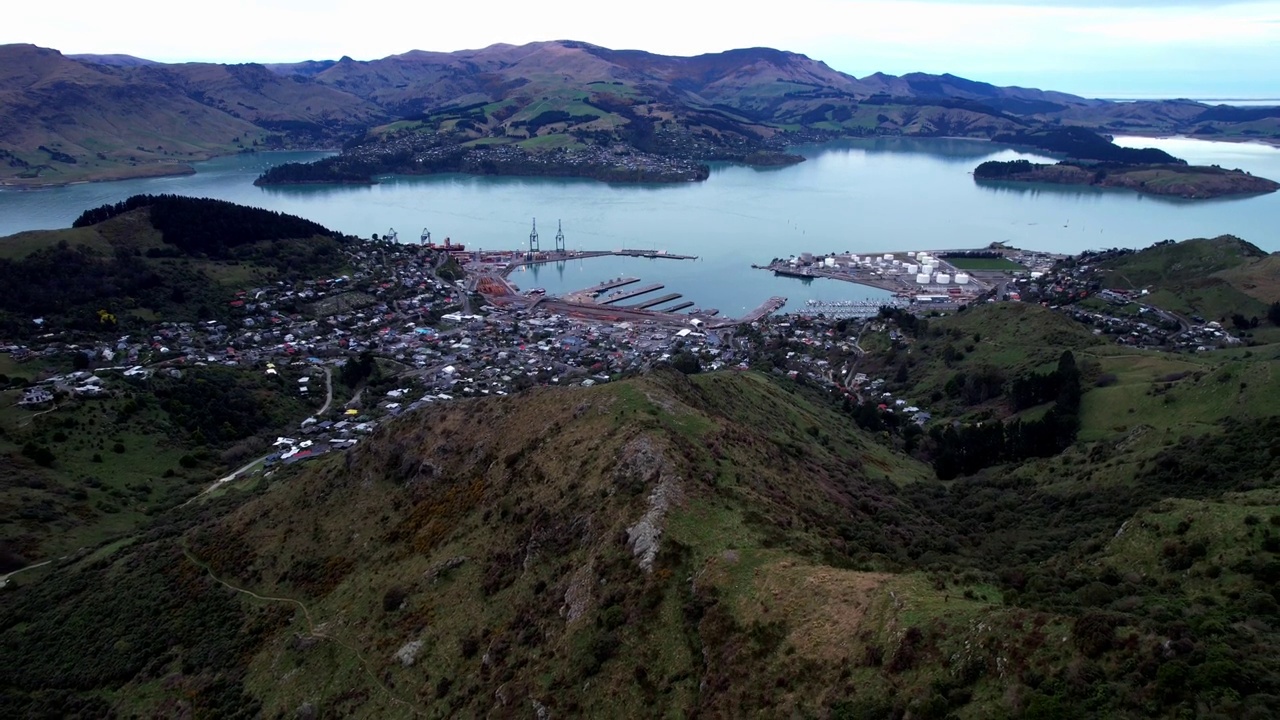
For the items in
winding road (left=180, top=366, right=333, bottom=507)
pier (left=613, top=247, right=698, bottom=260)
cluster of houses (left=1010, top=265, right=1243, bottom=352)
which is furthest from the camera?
pier (left=613, top=247, right=698, bottom=260)

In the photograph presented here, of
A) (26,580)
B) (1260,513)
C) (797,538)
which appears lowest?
(26,580)

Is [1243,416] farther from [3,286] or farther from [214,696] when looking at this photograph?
[3,286]

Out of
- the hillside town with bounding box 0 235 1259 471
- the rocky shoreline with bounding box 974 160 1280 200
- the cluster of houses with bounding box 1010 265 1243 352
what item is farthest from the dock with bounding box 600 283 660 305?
the rocky shoreline with bounding box 974 160 1280 200

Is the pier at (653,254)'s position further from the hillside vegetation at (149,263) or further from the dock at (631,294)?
the hillside vegetation at (149,263)

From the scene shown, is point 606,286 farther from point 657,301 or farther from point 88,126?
point 88,126

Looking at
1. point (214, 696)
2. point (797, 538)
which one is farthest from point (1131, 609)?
point (214, 696)

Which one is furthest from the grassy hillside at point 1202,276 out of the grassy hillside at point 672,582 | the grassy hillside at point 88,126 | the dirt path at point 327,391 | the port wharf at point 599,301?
the grassy hillside at point 88,126

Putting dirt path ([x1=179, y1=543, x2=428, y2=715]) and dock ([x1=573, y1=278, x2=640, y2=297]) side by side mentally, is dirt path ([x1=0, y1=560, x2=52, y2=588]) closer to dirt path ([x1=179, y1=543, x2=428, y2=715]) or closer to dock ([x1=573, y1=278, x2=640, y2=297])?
dirt path ([x1=179, y1=543, x2=428, y2=715])
